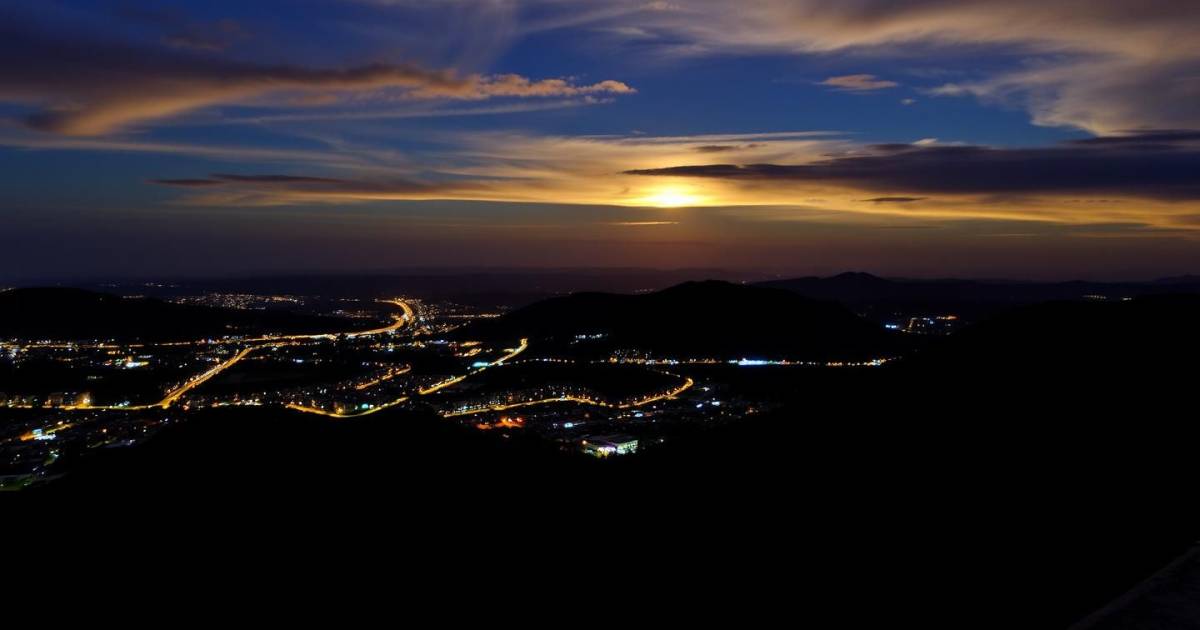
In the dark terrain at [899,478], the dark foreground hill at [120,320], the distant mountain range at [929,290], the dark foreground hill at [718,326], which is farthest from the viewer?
the distant mountain range at [929,290]

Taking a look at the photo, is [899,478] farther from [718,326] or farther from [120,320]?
[120,320]

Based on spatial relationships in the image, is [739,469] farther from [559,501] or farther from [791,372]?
[791,372]

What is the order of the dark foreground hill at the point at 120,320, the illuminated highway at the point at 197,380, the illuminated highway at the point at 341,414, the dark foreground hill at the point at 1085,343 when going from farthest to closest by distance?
1. the dark foreground hill at the point at 120,320
2. the illuminated highway at the point at 197,380
3. the illuminated highway at the point at 341,414
4. the dark foreground hill at the point at 1085,343

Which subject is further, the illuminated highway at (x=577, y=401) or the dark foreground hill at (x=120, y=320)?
the dark foreground hill at (x=120, y=320)

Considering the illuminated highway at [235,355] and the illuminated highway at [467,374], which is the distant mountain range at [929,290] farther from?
the illuminated highway at [235,355]

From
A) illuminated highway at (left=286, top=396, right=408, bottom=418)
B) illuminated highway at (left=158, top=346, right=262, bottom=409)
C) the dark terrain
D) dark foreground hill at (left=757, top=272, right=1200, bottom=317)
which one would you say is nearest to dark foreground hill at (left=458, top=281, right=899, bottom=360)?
illuminated highway at (left=158, top=346, right=262, bottom=409)

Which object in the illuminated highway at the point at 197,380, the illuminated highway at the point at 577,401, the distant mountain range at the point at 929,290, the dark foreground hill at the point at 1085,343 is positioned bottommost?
the illuminated highway at the point at 577,401

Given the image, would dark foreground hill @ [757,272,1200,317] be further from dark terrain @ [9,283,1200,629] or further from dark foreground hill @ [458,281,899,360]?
dark terrain @ [9,283,1200,629]

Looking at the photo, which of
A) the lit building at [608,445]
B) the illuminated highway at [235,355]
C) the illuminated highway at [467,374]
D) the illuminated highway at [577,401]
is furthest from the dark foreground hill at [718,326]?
the lit building at [608,445]
